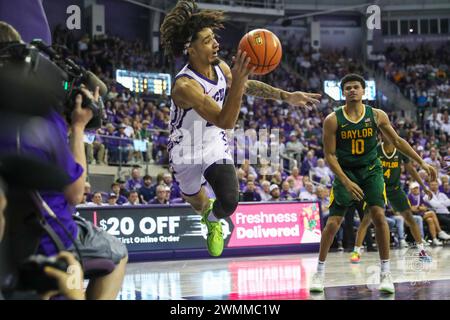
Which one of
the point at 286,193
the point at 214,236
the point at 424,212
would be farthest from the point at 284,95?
the point at 424,212

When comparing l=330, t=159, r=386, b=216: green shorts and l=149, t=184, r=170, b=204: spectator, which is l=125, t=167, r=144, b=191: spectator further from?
l=330, t=159, r=386, b=216: green shorts

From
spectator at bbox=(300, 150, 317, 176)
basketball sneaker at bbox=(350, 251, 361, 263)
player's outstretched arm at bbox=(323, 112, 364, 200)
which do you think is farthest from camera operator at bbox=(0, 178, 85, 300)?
spectator at bbox=(300, 150, 317, 176)

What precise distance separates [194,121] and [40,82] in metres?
3.20

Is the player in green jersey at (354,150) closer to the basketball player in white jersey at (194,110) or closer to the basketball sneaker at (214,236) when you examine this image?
the basketball sneaker at (214,236)

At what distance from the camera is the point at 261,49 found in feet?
18.2

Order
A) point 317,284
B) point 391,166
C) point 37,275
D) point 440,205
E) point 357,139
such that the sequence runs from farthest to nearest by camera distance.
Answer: point 440,205, point 391,166, point 357,139, point 317,284, point 37,275

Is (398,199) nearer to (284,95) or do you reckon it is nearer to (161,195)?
(161,195)

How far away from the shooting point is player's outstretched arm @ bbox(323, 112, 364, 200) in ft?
22.5

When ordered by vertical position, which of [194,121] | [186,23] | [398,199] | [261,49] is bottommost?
[398,199]

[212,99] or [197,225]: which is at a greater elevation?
[212,99]

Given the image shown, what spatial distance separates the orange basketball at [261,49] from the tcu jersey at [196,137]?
57cm

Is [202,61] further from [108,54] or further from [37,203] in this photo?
[108,54]
